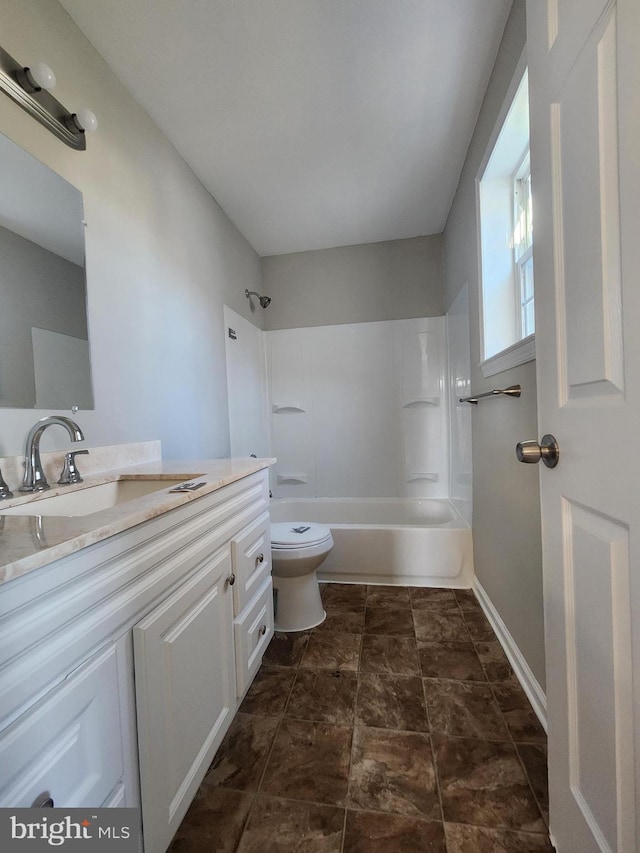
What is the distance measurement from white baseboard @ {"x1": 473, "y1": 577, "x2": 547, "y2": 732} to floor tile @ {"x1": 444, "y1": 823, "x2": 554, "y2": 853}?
350mm

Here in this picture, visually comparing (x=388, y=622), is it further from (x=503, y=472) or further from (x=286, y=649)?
(x=503, y=472)

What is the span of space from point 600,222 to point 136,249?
1.55 meters

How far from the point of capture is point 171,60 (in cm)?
133

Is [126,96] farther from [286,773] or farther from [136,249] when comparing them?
[286,773]

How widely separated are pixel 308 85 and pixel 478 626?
253 centimetres

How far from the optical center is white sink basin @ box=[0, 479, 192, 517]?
34.9 inches

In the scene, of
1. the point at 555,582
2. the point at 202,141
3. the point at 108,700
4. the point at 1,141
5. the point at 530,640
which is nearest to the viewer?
the point at 108,700

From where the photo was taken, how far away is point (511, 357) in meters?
1.36

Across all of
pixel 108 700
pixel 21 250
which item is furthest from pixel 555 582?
pixel 21 250

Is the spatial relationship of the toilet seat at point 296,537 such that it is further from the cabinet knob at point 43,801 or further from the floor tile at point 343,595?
the cabinet knob at point 43,801

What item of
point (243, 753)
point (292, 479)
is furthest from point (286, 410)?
point (243, 753)

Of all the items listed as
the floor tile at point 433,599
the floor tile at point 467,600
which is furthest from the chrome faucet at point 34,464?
the floor tile at point 467,600

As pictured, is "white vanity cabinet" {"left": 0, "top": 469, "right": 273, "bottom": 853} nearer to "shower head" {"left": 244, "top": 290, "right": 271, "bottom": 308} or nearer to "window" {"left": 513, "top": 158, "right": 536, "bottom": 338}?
"window" {"left": 513, "top": 158, "right": 536, "bottom": 338}

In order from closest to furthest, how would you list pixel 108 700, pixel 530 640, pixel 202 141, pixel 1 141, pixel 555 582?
pixel 108 700 < pixel 555 582 < pixel 1 141 < pixel 530 640 < pixel 202 141
